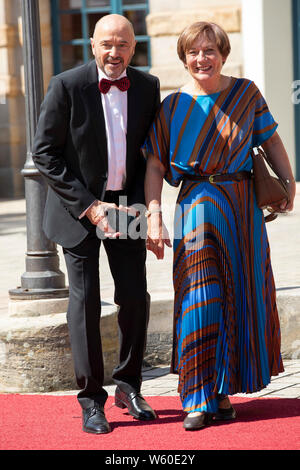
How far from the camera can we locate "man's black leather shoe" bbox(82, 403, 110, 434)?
14.4 feet

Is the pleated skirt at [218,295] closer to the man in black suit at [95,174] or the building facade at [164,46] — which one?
the man in black suit at [95,174]

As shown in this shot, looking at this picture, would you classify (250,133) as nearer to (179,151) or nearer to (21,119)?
(179,151)

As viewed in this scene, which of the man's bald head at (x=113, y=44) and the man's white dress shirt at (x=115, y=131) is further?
the man's white dress shirt at (x=115, y=131)

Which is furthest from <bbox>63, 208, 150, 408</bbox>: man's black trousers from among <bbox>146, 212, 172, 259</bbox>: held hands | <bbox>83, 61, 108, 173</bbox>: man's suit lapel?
<bbox>83, 61, 108, 173</bbox>: man's suit lapel

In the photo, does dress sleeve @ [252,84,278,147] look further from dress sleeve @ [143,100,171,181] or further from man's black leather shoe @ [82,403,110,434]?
man's black leather shoe @ [82,403,110,434]

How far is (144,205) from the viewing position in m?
4.55

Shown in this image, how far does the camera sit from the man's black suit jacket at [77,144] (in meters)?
4.42

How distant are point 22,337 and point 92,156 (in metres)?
1.25

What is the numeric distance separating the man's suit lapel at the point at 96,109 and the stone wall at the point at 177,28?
31.0ft

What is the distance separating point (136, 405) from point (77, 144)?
1.21 meters

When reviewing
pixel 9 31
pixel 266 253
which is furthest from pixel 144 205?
pixel 9 31

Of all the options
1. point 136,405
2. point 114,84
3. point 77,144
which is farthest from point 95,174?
point 136,405

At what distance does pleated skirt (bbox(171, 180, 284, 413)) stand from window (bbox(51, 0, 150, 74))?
36.7 feet

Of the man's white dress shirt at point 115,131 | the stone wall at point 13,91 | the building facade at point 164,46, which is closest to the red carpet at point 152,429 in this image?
the man's white dress shirt at point 115,131
